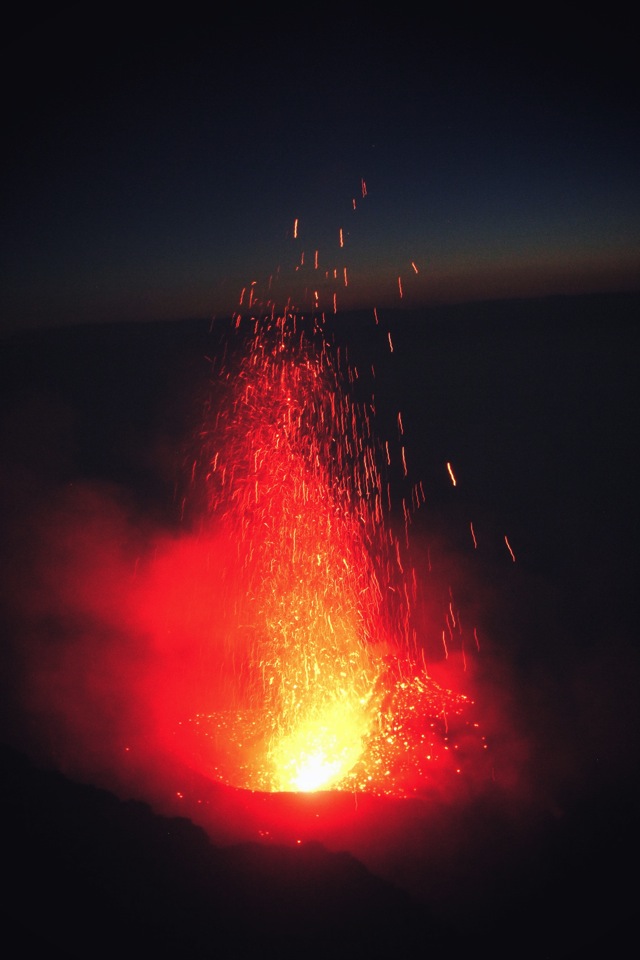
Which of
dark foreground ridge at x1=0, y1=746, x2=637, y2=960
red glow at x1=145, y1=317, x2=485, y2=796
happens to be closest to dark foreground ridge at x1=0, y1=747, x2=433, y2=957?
dark foreground ridge at x1=0, y1=746, x2=637, y2=960

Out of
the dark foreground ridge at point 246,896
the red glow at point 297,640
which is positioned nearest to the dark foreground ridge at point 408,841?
the dark foreground ridge at point 246,896

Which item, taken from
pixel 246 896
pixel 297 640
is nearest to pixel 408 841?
pixel 246 896

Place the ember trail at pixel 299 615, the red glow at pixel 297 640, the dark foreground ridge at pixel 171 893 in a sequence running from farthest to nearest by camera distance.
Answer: the ember trail at pixel 299 615 < the red glow at pixel 297 640 < the dark foreground ridge at pixel 171 893

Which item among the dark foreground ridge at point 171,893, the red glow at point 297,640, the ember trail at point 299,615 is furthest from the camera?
the ember trail at point 299,615

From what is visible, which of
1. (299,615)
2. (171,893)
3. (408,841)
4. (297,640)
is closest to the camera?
(171,893)

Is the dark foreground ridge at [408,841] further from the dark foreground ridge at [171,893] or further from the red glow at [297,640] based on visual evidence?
the red glow at [297,640]

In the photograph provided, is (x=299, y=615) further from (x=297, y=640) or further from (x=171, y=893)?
(x=171, y=893)

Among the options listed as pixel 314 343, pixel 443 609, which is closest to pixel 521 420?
pixel 443 609

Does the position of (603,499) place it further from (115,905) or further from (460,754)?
(115,905)
